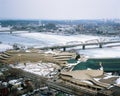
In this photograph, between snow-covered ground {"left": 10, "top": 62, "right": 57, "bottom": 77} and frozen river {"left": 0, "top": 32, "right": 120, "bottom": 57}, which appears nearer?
snow-covered ground {"left": 10, "top": 62, "right": 57, "bottom": 77}

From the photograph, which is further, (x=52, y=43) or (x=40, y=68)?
(x=52, y=43)

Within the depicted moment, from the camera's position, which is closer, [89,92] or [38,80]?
[89,92]

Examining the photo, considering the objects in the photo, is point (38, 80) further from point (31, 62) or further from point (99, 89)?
point (31, 62)

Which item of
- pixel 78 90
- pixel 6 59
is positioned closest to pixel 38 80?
pixel 78 90

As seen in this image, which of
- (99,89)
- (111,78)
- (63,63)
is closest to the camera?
(99,89)

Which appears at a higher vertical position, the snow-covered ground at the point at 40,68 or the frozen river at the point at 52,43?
the snow-covered ground at the point at 40,68

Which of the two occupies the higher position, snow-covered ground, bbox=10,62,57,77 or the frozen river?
snow-covered ground, bbox=10,62,57,77

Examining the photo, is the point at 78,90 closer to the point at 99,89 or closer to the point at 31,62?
the point at 99,89

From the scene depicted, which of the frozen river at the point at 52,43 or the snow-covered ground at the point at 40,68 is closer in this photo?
the snow-covered ground at the point at 40,68

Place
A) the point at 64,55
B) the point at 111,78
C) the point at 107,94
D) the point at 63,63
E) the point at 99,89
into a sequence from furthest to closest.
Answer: the point at 64,55 < the point at 63,63 < the point at 111,78 < the point at 99,89 < the point at 107,94

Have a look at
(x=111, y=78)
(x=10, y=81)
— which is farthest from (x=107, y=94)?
(x=10, y=81)

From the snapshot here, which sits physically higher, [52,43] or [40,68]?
[40,68]
